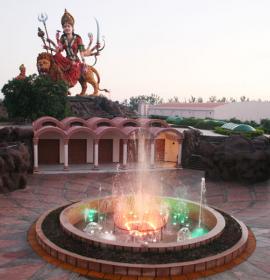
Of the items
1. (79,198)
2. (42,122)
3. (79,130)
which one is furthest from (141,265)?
(42,122)

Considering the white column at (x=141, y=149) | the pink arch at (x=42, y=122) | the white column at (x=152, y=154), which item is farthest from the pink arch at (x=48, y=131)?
the white column at (x=152, y=154)

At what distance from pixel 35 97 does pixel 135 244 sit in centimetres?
2476

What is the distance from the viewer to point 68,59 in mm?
38625

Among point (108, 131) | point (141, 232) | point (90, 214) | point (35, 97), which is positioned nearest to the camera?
point (141, 232)

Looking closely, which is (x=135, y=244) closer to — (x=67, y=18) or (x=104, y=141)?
(x=104, y=141)

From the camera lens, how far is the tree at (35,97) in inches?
1189

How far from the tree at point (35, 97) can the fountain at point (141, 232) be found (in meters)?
19.1

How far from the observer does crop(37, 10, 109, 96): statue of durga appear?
122 feet

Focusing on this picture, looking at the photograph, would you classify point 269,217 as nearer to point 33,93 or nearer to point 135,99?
point 33,93

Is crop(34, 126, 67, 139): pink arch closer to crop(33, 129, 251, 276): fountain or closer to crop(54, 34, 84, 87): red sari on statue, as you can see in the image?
crop(33, 129, 251, 276): fountain

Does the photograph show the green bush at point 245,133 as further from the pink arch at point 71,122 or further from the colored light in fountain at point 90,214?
the colored light in fountain at point 90,214

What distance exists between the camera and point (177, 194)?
1706 centimetres

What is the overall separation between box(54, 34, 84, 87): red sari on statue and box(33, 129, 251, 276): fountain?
27.3 metres

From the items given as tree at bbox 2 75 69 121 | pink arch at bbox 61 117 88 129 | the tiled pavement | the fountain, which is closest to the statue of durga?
tree at bbox 2 75 69 121
